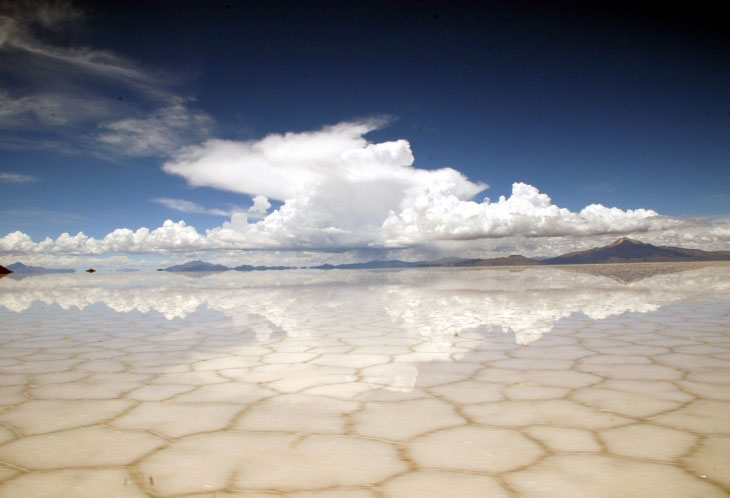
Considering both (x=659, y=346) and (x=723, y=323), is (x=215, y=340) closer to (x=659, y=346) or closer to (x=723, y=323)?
(x=659, y=346)

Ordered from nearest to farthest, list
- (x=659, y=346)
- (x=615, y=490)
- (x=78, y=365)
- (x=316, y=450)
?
(x=615, y=490)
(x=316, y=450)
(x=78, y=365)
(x=659, y=346)

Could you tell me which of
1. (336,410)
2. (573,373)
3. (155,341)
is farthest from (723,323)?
(155,341)

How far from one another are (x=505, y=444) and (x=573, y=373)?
1.17 metres

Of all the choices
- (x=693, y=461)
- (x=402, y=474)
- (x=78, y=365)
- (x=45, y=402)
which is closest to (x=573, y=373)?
(x=693, y=461)

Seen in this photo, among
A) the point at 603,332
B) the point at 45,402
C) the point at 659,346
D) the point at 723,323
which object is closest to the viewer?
the point at 45,402

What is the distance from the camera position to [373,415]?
5.97ft

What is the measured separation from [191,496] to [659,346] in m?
3.28

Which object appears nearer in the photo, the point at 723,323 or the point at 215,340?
the point at 215,340

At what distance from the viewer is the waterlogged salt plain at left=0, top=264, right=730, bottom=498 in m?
1.26

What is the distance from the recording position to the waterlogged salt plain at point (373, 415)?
4.13 ft

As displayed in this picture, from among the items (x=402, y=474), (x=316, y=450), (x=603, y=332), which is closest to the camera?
(x=402, y=474)

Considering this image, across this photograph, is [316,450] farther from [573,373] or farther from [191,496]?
[573,373]

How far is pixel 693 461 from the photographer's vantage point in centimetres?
133

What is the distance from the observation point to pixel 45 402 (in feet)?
6.74
